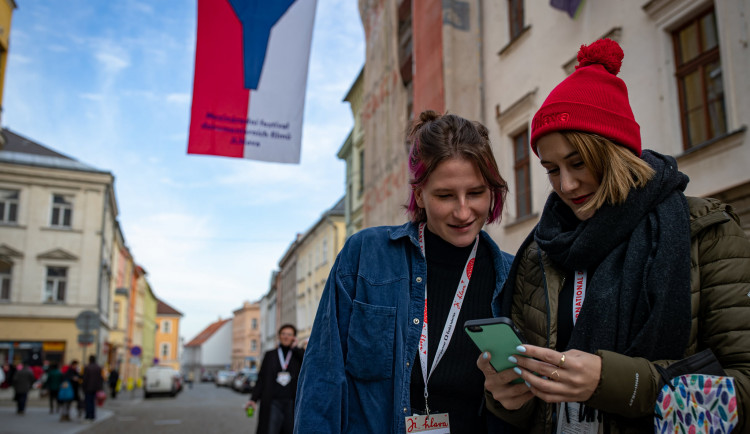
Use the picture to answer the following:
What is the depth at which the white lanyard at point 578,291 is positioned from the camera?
1.93m

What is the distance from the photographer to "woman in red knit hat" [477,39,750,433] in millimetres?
1606

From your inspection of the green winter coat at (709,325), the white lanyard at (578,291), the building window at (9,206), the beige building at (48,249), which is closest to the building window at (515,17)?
the white lanyard at (578,291)

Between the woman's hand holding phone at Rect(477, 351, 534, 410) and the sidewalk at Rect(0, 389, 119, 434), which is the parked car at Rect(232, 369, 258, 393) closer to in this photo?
the sidewalk at Rect(0, 389, 119, 434)

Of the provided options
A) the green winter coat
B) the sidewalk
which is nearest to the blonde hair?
the green winter coat

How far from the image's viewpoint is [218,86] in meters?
6.94

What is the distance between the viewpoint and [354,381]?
2279 mm

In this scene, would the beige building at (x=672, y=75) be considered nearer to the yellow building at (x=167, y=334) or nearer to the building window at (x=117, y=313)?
the building window at (x=117, y=313)

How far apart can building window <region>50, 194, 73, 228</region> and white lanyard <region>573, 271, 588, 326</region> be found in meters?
40.2

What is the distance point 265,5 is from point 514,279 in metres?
5.71

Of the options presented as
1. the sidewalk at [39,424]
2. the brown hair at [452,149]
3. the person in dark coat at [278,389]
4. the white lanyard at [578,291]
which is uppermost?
the brown hair at [452,149]

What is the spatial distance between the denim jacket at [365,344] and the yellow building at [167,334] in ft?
363

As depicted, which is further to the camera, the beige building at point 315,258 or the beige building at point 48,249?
the beige building at point 315,258

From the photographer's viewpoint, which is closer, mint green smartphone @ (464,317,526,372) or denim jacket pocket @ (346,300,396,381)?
mint green smartphone @ (464,317,526,372)

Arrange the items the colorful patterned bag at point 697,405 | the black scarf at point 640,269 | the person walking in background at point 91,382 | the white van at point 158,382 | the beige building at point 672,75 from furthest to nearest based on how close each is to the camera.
Result: the white van at point 158,382
the person walking in background at point 91,382
the beige building at point 672,75
the black scarf at point 640,269
the colorful patterned bag at point 697,405
